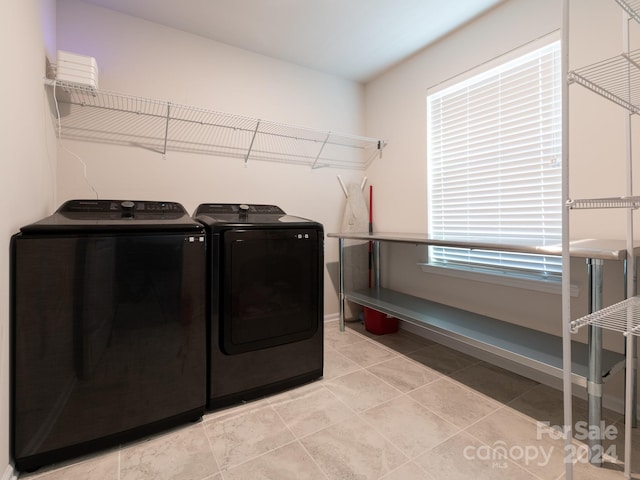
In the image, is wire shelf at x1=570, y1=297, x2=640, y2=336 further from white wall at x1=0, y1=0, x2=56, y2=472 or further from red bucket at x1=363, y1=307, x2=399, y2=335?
white wall at x1=0, y1=0, x2=56, y2=472

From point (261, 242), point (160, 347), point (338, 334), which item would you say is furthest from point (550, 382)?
point (160, 347)

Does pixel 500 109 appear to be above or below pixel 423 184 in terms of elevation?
above

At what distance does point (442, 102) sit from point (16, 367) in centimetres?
297

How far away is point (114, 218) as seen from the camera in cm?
151

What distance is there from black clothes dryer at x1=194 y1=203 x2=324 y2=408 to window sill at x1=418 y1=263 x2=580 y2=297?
113 centimetres

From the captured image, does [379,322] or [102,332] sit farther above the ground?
[102,332]

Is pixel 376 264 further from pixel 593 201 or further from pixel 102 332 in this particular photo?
pixel 102 332

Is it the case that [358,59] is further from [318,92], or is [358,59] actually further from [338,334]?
[338,334]

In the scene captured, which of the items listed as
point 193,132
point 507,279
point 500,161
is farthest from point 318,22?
point 507,279

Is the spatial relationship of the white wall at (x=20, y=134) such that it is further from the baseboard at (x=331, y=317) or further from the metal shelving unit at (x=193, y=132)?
the baseboard at (x=331, y=317)

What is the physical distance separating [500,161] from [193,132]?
2.26 m

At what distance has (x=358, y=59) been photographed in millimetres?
2721

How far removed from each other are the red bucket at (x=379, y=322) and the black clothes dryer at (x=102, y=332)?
1578mm

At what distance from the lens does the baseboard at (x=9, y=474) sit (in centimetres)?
110
